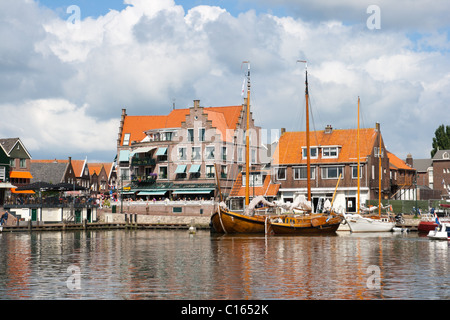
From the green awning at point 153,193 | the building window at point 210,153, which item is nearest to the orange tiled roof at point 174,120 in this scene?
the building window at point 210,153

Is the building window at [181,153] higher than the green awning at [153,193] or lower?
higher

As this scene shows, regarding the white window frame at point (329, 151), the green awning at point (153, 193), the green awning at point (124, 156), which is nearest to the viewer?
the white window frame at point (329, 151)

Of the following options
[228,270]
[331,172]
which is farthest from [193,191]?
[228,270]

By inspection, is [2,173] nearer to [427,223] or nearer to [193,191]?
[193,191]

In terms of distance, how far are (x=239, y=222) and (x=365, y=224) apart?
16957mm

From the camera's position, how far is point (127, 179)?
370 ft

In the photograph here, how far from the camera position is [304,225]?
71.9m

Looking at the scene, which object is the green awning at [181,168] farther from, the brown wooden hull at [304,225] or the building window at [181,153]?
the brown wooden hull at [304,225]

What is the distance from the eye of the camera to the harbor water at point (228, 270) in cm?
3089

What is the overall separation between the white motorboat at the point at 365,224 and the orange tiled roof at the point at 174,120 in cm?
3448

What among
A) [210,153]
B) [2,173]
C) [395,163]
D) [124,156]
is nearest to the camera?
[2,173]
